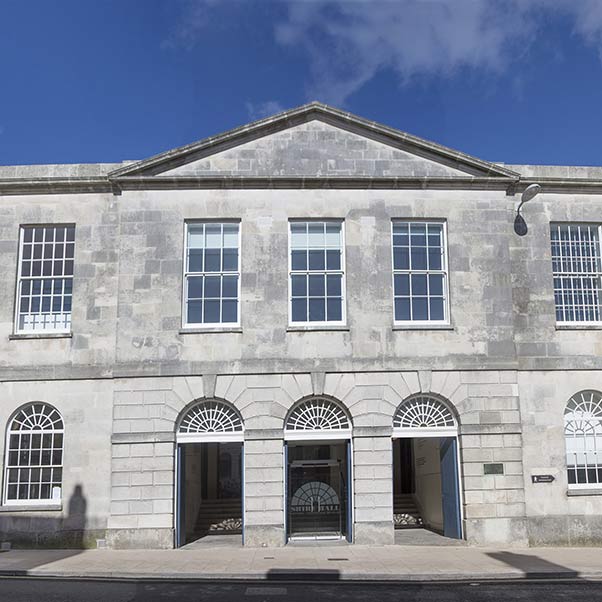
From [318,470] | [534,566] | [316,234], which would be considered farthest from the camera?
[316,234]

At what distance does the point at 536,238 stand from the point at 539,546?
7389 millimetres

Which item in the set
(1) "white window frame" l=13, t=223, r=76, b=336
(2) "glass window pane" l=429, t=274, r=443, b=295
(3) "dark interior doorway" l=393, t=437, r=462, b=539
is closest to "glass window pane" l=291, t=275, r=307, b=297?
(2) "glass window pane" l=429, t=274, r=443, b=295

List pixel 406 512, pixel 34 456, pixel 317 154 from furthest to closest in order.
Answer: pixel 406 512 → pixel 317 154 → pixel 34 456

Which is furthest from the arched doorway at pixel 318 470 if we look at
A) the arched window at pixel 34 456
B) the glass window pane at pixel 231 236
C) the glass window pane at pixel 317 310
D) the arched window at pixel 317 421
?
the arched window at pixel 34 456

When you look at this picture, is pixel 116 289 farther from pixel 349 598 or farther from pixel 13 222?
pixel 349 598

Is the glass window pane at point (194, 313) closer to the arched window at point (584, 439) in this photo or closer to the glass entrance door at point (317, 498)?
the glass entrance door at point (317, 498)

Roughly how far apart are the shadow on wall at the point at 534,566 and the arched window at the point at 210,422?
6280mm

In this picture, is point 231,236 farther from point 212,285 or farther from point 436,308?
point 436,308

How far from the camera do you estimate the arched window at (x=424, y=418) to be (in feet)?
59.2

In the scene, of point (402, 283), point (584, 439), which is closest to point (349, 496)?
point (402, 283)

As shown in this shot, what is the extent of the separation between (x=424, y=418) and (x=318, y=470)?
2.81 meters

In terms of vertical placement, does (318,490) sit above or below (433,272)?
below

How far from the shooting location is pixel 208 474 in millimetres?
24297

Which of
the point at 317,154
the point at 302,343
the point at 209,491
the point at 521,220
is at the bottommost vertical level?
the point at 209,491
